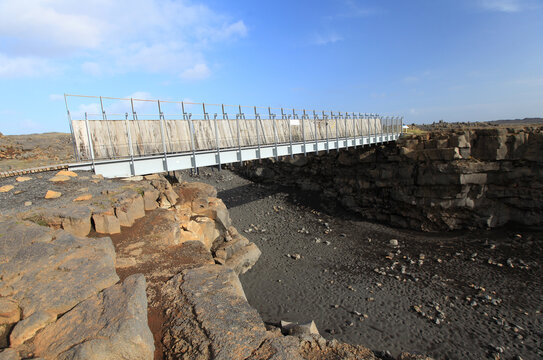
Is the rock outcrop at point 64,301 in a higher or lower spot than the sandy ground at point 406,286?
higher

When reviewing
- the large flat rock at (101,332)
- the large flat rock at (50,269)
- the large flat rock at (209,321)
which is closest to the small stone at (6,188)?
the large flat rock at (50,269)

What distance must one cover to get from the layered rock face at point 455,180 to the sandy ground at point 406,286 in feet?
4.61

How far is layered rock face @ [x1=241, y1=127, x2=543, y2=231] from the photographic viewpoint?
1834 centimetres

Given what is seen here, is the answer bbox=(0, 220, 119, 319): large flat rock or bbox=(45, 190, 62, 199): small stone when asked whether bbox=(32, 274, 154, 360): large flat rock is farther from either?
bbox=(45, 190, 62, 199): small stone

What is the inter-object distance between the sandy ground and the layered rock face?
1404mm

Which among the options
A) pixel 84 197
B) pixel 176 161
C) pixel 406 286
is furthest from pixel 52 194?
pixel 406 286

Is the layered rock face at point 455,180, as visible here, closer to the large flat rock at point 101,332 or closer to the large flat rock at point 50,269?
the large flat rock at point 50,269

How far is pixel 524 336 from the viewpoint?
33.0 ft

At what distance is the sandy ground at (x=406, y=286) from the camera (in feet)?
33.1

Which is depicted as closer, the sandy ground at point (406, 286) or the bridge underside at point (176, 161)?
the bridge underside at point (176, 161)

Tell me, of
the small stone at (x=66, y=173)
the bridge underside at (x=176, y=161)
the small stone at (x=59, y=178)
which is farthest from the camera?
the small stone at (x=66, y=173)

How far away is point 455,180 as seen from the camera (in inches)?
763

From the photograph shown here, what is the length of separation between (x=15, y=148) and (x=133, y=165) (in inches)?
879

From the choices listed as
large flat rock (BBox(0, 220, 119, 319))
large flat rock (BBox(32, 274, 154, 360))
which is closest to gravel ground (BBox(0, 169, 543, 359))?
large flat rock (BBox(0, 220, 119, 319))
